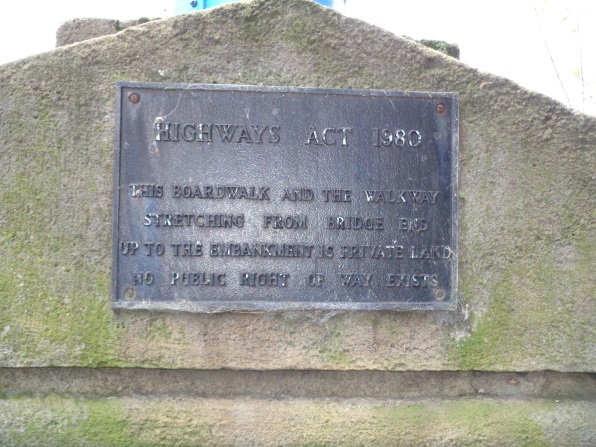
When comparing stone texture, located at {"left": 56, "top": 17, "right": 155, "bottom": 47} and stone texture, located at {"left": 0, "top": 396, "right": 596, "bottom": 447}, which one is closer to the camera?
stone texture, located at {"left": 0, "top": 396, "right": 596, "bottom": 447}

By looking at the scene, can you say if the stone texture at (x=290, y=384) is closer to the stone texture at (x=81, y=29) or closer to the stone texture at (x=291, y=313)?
the stone texture at (x=291, y=313)

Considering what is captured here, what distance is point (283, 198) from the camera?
2461 millimetres

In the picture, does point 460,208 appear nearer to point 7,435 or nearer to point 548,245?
point 548,245

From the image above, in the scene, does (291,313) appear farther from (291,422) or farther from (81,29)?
(81,29)

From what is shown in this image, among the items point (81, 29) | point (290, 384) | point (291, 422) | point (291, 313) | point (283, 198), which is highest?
point (81, 29)

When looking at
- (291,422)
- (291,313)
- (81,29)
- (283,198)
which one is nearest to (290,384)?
(291,422)

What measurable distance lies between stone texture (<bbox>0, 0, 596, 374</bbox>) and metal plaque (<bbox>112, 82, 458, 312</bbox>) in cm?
8

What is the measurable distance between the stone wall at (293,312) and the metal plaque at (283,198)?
7 centimetres

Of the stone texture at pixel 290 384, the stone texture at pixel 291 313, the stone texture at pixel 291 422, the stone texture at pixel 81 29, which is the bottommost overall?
the stone texture at pixel 291 422

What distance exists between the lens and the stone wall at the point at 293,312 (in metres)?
2.38

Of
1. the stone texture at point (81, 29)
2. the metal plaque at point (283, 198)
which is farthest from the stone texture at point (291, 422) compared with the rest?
the stone texture at point (81, 29)

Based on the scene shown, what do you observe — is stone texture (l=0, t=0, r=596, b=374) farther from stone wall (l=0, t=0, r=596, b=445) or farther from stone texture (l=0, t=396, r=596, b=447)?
stone texture (l=0, t=396, r=596, b=447)

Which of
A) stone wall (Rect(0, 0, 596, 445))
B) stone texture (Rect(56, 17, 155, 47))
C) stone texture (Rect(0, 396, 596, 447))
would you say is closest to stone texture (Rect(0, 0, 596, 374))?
stone wall (Rect(0, 0, 596, 445))

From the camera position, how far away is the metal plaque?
2.41 m
